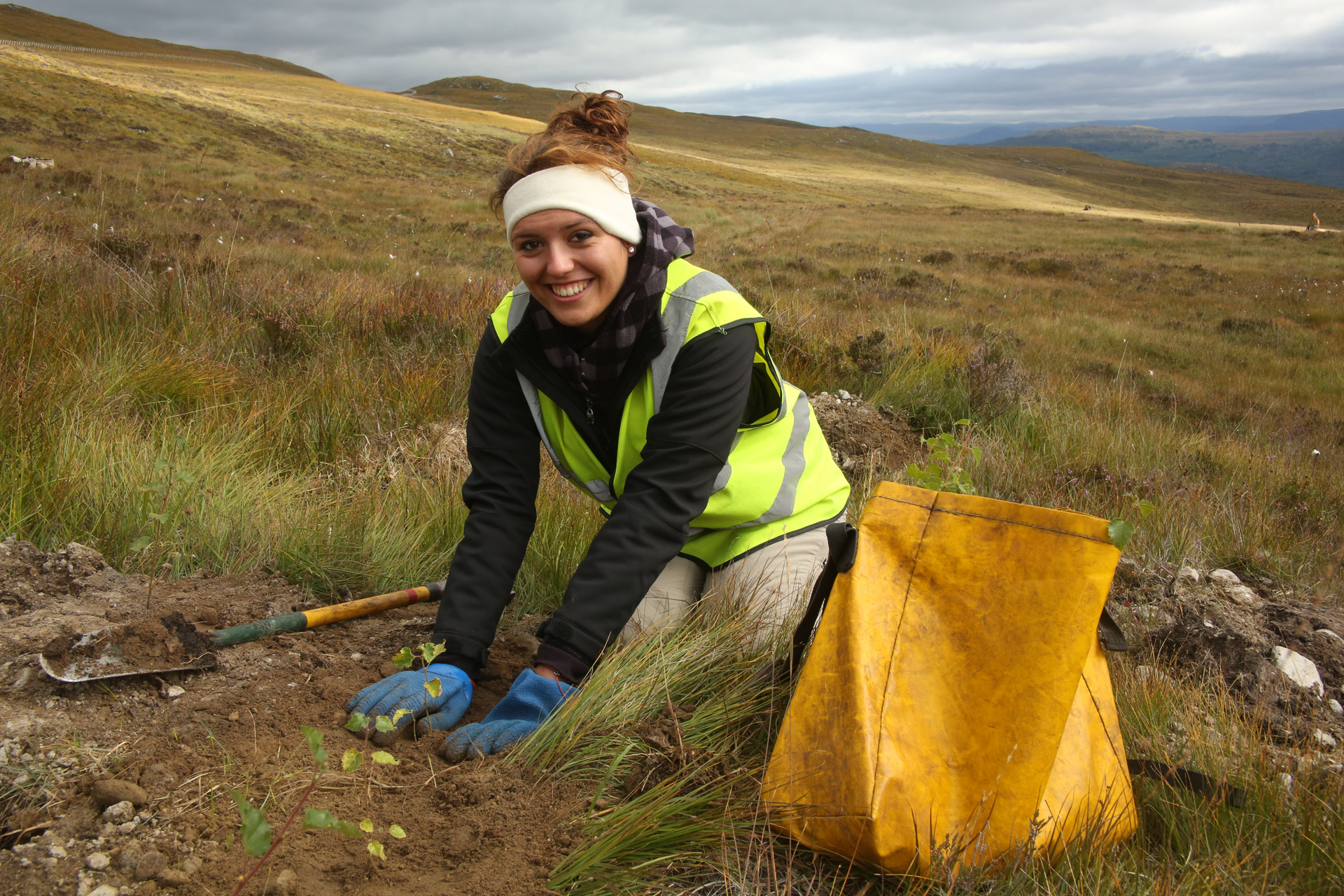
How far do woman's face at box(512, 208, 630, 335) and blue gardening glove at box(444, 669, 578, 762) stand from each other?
39.7 inches

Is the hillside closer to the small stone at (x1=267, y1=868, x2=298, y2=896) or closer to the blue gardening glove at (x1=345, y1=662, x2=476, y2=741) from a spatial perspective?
the blue gardening glove at (x1=345, y1=662, x2=476, y2=741)

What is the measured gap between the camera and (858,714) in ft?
5.08

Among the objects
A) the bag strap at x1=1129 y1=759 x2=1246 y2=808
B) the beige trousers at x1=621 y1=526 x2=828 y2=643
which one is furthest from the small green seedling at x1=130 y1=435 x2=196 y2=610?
the bag strap at x1=1129 y1=759 x2=1246 y2=808

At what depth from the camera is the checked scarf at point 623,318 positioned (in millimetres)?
2303

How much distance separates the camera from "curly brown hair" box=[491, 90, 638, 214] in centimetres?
228

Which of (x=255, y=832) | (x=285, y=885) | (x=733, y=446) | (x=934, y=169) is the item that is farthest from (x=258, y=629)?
(x=934, y=169)

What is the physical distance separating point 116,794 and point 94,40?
139920 millimetres

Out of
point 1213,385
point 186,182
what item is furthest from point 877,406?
point 186,182

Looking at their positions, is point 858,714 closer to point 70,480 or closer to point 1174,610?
point 1174,610

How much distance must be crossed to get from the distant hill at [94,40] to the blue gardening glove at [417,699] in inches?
4505

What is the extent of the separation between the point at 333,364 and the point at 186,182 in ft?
52.6

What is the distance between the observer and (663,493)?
2.19 metres

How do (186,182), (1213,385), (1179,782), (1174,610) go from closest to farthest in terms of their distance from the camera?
(1179,782) < (1174,610) < (1213,385) < (186,182)

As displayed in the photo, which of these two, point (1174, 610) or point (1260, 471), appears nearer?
point (1174, 610)
